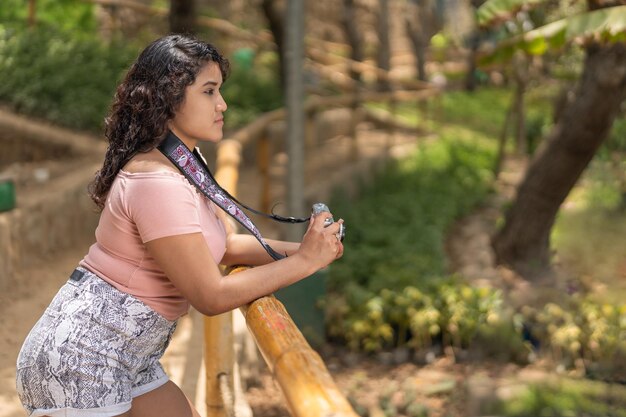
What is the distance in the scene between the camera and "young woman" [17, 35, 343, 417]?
2.03 metres

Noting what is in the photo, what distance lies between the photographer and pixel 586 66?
960cm

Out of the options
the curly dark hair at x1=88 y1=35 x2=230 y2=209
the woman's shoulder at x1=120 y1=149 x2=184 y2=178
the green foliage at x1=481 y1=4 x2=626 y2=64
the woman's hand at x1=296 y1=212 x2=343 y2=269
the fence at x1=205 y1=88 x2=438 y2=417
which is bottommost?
the fence at x1=205 y1=88 x2=438 y2=417

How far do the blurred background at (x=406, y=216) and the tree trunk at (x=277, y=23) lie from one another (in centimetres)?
4

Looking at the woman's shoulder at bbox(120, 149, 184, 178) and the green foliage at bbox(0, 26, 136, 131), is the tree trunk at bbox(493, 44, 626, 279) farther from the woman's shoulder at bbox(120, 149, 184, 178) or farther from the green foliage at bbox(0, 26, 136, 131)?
the woman's shoulder at bbox(120, 149, 184, 178)

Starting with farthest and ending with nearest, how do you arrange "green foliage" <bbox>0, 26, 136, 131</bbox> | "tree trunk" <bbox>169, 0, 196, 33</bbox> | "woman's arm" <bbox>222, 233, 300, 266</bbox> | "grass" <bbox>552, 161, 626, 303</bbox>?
"tree trunk" <bbox>169, 0, 196, 33</bbox>
"grass" <bbox>552, 161, 626, 303</bbox>
"green foliage" <bbox>0, 26, 136, 131</bbox>
"woman's arm" <bbox>222, 233, 300, 266</bbox>

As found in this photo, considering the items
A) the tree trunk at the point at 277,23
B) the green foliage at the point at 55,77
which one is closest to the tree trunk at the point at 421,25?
the tree trunk at the point at 277,23

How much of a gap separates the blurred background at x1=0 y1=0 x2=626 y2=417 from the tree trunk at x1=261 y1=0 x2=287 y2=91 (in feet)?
0.12

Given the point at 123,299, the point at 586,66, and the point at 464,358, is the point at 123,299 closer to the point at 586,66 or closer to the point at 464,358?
the point at 464,358

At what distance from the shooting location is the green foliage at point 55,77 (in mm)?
9500

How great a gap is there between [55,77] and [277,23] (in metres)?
4.91

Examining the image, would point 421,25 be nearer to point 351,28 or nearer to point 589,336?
point 351,28

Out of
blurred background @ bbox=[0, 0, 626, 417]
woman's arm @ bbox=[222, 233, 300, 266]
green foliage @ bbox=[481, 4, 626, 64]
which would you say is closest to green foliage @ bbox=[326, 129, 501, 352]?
blurred background @ bbox=[0, 0, 626, 417]

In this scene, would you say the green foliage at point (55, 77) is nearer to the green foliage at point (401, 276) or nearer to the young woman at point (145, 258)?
the green foliage at point (401, 276)

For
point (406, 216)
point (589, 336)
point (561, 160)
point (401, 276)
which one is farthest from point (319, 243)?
point (406, 216)
